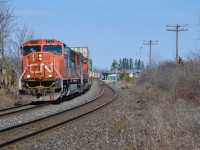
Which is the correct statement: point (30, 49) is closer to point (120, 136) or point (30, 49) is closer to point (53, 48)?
point (53, 48)

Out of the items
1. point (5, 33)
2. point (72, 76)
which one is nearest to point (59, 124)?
point (72, 76)

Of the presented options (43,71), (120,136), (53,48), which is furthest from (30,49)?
(120,136)

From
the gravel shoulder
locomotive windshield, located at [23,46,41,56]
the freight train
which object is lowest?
the gravel shoulder

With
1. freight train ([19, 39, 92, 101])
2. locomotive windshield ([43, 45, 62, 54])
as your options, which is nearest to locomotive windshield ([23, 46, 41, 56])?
freight train ([19, 39, 92, 101])

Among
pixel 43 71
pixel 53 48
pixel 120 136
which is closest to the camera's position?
pixel 120 136

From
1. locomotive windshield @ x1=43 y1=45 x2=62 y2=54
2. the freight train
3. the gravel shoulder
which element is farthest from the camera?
locomotive windshield @ x1=43 y1=45 x2=62 y2=54

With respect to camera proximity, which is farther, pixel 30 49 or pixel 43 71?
pixel 30 49

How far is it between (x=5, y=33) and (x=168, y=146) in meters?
20.9

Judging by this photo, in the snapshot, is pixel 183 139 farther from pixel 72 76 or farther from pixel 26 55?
pixel 72 76

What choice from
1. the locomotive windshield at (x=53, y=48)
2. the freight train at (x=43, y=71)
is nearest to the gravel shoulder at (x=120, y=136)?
the freight train at (x=43, y=71)

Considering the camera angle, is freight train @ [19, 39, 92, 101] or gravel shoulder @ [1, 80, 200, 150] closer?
gravel shoulder @ [1, 80, 200, 150]

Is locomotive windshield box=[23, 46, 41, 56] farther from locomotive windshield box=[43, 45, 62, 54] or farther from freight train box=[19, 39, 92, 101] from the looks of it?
locomotive windshield box=[43, 45, 62, 54]

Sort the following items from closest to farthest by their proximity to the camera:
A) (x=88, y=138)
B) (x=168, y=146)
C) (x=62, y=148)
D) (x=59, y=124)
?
(x=168, y=146), (x=62, y=148), (x=88, y=138), (x=59, y=124)

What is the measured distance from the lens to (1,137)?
9.73m
